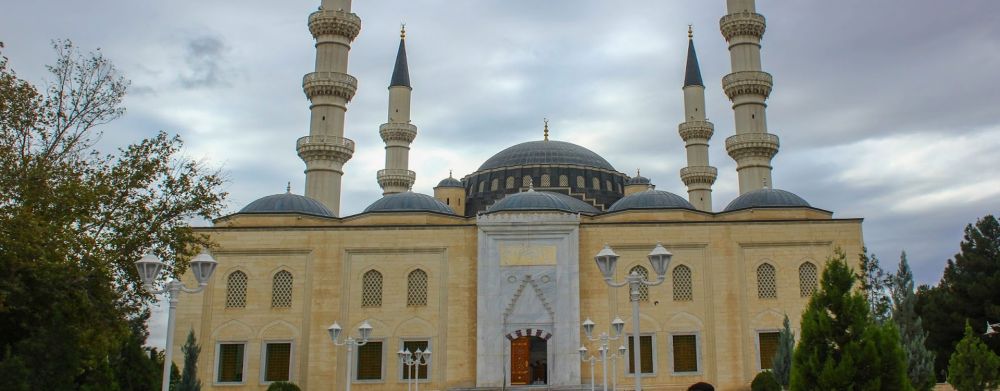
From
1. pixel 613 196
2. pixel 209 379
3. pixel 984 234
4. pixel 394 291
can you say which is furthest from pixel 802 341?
pixel 613 196

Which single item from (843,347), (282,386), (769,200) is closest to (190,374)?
(282,386)

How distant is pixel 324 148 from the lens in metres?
28.3

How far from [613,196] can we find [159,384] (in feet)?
68.2

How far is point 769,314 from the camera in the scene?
23219 mm

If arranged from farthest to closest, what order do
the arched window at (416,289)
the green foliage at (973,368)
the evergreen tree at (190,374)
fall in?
the arched window at (416,289) < the evergreen tree at (190,374) < the green foliage at (973,368)

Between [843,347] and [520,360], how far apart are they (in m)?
13.4

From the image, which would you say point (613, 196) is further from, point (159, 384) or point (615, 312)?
point (159, 384)

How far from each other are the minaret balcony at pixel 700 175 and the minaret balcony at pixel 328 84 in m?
14.3

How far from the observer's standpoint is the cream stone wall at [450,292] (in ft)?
76.1

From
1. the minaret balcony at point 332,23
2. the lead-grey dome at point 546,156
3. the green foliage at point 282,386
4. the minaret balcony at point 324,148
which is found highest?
the minaret balcony at point 332,23

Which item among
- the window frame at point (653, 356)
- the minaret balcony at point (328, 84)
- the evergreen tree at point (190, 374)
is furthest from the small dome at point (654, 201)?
the evergreen tree at point (190, 374)

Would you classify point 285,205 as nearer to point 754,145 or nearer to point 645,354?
point 645,354

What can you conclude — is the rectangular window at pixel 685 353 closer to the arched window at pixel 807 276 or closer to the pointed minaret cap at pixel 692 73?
the arched window at pixel 807 276

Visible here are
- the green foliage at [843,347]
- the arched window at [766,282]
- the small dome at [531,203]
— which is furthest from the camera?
the small dome at [531,203]
